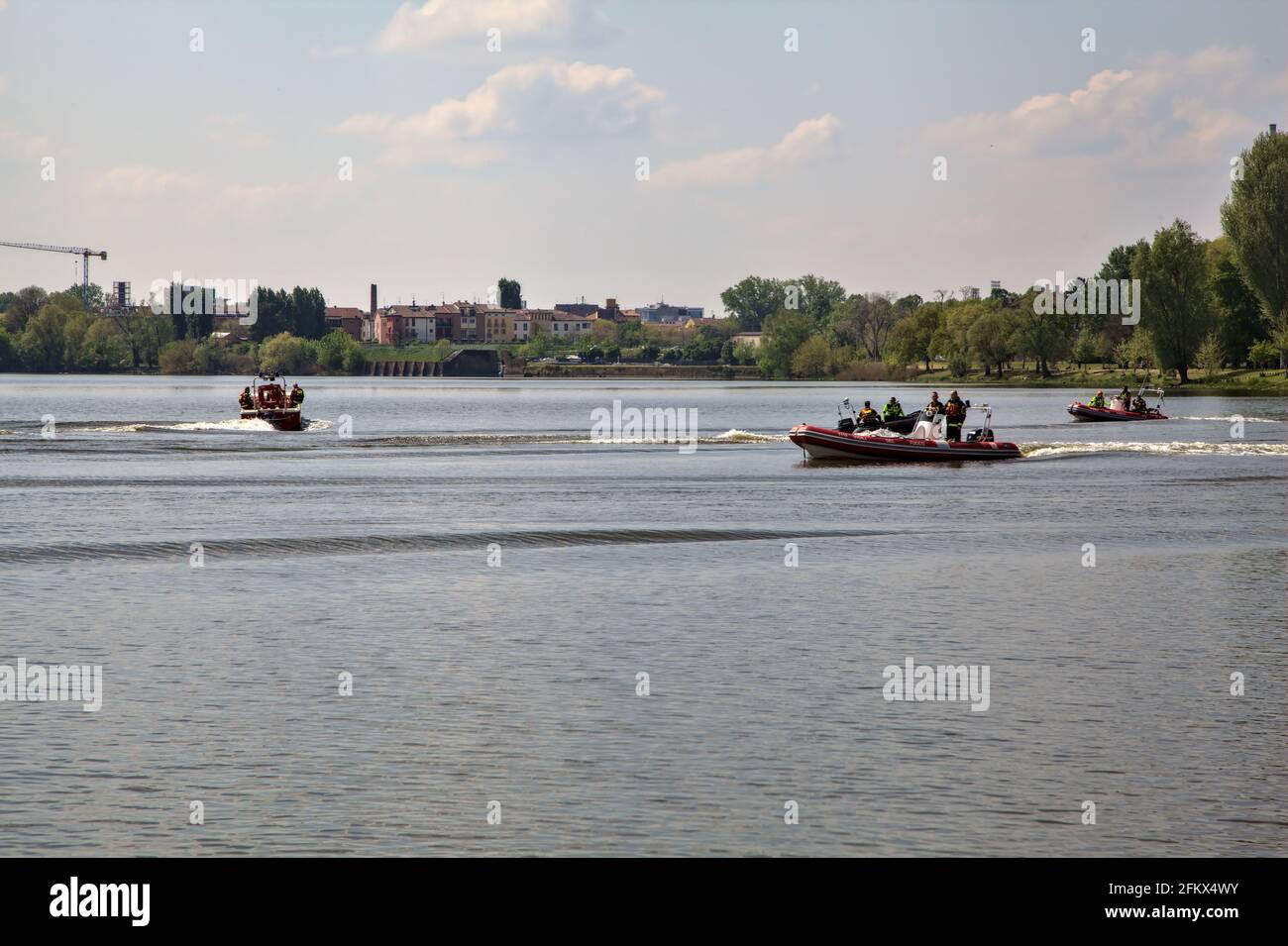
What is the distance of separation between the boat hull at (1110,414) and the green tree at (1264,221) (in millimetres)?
39046

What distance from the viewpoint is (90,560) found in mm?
32906

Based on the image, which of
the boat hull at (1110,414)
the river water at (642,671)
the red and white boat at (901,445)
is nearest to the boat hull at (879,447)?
the red and white boat at (901,445)

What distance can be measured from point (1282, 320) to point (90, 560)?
117 m

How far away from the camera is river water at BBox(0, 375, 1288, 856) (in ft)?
47.5

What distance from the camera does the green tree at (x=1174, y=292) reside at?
141375 millimetres

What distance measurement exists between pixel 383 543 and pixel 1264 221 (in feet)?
355

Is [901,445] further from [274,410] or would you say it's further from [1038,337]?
[1038,337]

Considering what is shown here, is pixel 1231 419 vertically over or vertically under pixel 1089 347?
under

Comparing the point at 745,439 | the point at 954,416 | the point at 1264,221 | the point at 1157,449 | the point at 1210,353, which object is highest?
the point at 1264,221

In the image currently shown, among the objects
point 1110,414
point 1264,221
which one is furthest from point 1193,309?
point 1110,414

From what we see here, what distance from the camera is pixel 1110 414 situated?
311 ft

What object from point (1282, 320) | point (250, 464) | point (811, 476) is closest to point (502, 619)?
point (811, 476)

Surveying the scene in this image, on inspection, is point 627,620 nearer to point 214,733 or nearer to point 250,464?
point 214,733

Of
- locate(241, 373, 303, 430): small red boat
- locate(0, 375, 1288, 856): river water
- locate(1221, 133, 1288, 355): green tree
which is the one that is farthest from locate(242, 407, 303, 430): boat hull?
locate(1221, 133, 1288, 355): green tree
